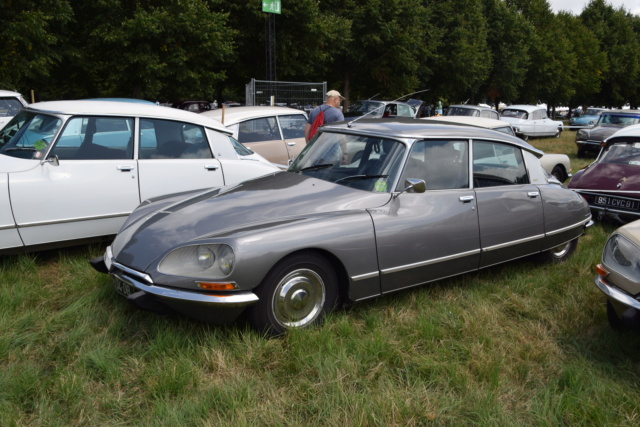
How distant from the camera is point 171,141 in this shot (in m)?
6.01

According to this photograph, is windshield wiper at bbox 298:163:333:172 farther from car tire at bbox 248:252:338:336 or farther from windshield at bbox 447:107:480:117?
windshield at bbox 447:107:480:117

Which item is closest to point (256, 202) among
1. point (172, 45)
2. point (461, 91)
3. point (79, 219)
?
point (79, 219)

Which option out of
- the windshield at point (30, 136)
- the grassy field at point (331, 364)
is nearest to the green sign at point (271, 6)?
the windshield at point (30, 136)

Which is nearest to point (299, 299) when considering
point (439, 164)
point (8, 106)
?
point (439, 164)

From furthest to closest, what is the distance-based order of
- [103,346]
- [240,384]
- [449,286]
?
[449,286] < [103,346] < [240,384]

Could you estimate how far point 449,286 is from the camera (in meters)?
4.99

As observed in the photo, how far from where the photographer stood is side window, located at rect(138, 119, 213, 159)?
5.82m

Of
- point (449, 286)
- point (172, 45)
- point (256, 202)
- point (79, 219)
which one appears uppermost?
point (172, 45)

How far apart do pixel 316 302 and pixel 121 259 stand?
135 cm

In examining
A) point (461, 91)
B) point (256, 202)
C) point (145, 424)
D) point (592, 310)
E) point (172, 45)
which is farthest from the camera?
point (461, 91)

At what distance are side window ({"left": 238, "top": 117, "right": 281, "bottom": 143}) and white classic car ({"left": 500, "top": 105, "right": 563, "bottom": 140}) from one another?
50.7 ft

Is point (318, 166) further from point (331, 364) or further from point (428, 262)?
point (331, 364)

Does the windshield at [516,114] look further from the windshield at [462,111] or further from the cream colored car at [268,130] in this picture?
the cream colored car at [268,130]

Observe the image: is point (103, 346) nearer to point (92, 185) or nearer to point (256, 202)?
point (256, 202)
